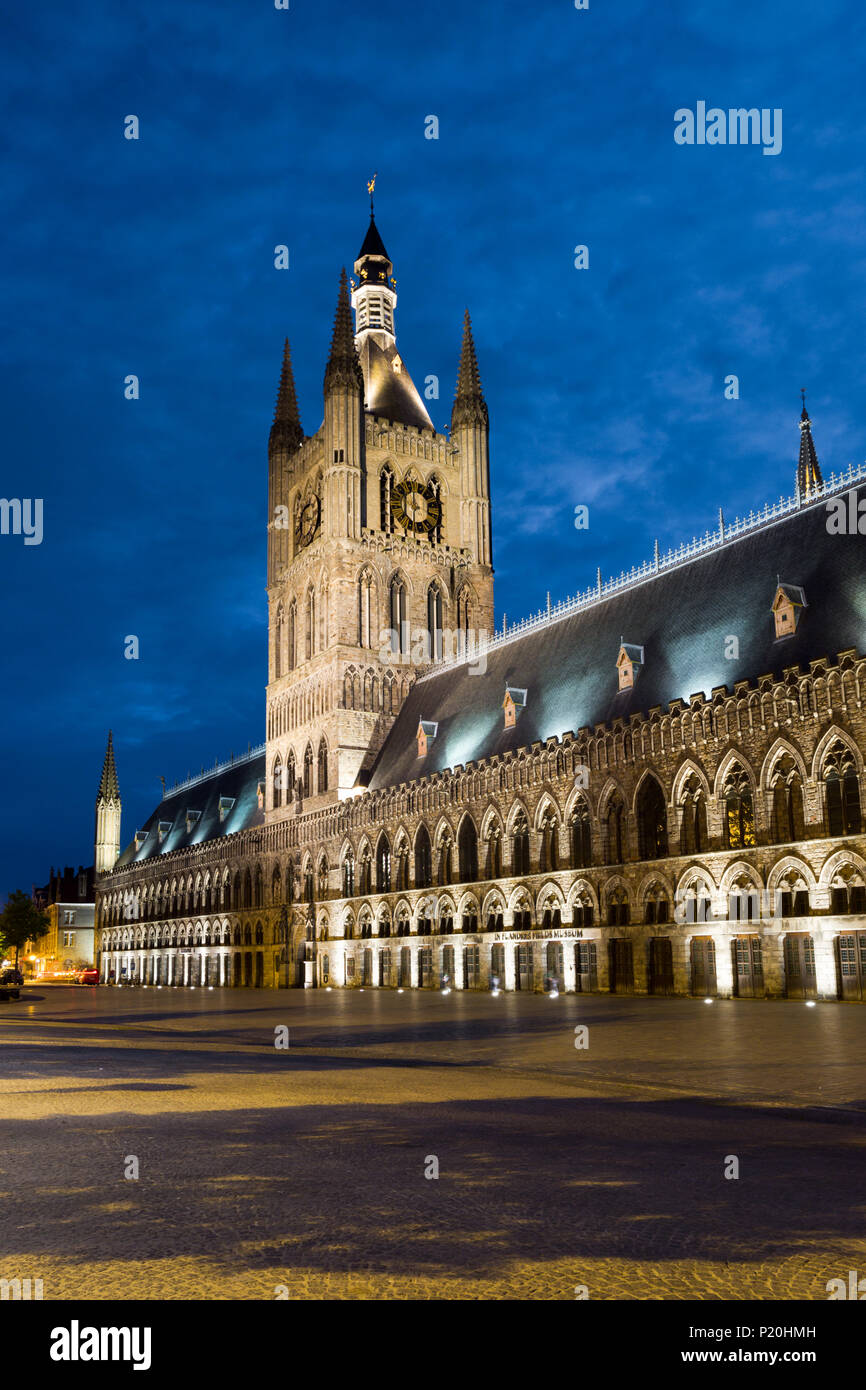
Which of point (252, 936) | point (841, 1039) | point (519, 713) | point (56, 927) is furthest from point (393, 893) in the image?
point (56, 927)

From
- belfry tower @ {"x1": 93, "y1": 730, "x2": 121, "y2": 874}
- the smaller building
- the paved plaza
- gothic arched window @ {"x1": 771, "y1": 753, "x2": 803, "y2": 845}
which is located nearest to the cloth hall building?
gothic arched window @ {"x1": 771, "y1": 753, "x2": 803, "y2": 845}

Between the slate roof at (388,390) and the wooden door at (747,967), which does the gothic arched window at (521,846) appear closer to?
the wooden door at (747,967)

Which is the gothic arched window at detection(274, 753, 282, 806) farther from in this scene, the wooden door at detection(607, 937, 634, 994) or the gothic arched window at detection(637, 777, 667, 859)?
the gothic arched window at detection(637, 777, 667, 859)

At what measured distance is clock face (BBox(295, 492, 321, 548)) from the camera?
7544 cm

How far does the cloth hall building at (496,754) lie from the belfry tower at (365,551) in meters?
0.20

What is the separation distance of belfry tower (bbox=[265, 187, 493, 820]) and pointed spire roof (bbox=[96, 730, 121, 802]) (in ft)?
167

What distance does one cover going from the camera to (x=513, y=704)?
5375 cm

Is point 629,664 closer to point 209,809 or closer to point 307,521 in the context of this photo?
point 307,521

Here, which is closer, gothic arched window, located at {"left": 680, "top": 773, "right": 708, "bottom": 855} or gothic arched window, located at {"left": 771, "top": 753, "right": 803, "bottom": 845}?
gothic arched window, located at {"left": 771, "top": 753, "right": 803, "bottom": 845}

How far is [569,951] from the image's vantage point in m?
45.8

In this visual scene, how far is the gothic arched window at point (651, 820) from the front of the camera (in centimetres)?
4191

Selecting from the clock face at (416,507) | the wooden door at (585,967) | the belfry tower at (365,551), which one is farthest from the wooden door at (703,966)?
the clock face at (416,507)

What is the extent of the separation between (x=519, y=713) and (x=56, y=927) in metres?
110

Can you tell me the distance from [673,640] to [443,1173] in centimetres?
3810
